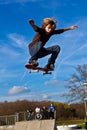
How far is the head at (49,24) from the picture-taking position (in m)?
11.4

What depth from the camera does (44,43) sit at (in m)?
12.1

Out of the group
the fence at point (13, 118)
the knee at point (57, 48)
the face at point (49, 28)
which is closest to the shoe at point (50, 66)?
the knee at point (57, 48)

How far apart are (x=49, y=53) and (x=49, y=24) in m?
1.69

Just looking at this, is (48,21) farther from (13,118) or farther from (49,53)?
(13,118)

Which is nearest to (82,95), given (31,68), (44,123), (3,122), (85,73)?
(85,73)

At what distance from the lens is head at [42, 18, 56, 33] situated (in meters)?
11.4

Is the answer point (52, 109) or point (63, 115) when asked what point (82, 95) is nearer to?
point (63, 115)

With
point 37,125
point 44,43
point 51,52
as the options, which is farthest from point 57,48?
point 37,125

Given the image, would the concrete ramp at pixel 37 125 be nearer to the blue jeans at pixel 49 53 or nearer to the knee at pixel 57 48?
the blue jeans at pixel 49 53

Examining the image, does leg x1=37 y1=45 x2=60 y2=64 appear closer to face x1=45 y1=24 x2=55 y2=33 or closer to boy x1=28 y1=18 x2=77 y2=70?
boy x1=28 y1=18 x2=77 y2=70

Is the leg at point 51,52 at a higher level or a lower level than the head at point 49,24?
lower

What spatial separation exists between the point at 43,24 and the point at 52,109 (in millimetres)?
19091

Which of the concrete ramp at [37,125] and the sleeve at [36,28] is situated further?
the concrete ramp at [37,125]

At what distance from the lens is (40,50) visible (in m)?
12.4
